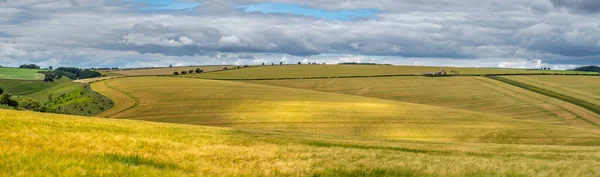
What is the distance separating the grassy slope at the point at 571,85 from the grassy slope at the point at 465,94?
10.6m

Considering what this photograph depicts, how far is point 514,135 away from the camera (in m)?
68.4

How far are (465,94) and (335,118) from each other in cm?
6391

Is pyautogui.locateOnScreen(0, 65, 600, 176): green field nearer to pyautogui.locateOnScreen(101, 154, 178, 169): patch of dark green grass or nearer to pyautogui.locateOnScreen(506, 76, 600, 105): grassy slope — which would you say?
pyautogui.locateOnScreen(101, 154, 178, 169): patch of dark green grass

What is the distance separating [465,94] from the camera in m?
128

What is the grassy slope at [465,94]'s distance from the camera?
99969 mm

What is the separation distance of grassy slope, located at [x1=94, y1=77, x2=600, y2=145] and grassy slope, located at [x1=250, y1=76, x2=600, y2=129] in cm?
2083

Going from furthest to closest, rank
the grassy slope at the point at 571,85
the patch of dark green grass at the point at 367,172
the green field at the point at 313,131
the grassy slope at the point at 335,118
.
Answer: the grassy slope at the point at 571,85 → the grassy slope at the point at 335,118 → the green field at the point at 313,131 → the patch of dark green grass at the point at 367,172

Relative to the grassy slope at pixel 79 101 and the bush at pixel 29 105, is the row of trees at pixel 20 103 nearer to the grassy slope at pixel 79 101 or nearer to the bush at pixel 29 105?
the bush at pixel 29 105

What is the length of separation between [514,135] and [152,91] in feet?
260

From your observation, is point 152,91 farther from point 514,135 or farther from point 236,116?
point 514,135

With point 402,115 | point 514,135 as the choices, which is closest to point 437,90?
point 402,115

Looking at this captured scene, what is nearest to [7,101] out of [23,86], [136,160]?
[136,160]

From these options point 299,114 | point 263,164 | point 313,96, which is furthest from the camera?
point 313,96

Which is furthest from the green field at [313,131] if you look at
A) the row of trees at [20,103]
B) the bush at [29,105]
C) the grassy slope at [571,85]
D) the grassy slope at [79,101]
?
the row of trees at [20,103]
